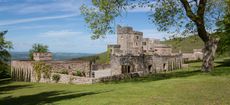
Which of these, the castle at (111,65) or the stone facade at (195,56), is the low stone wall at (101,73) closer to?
the castle at (111,65)

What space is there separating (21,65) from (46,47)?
2060 centimetres

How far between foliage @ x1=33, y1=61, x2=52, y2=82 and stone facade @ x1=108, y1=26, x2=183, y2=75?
25.9 ft

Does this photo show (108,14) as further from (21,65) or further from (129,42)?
(129,42)

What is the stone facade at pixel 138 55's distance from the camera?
1781 inches

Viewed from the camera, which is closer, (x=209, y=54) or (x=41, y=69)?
(x=209, y=54)

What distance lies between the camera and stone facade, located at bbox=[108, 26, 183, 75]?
148 ft

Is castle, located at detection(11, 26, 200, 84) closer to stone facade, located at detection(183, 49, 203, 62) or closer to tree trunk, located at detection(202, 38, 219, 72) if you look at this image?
tree trunk, located at detection(202, 38, 219, 72)

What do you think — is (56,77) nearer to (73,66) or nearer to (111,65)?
(73,66)

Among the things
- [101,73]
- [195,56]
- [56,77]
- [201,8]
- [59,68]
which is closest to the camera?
[201,8]

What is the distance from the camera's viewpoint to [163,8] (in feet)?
112

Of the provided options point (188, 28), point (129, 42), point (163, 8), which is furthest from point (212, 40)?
point (129, 42)

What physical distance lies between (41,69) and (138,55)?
12.7 meters

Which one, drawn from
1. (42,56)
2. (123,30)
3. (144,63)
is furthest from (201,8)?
(123,30)

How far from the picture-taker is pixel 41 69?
1738 inches
